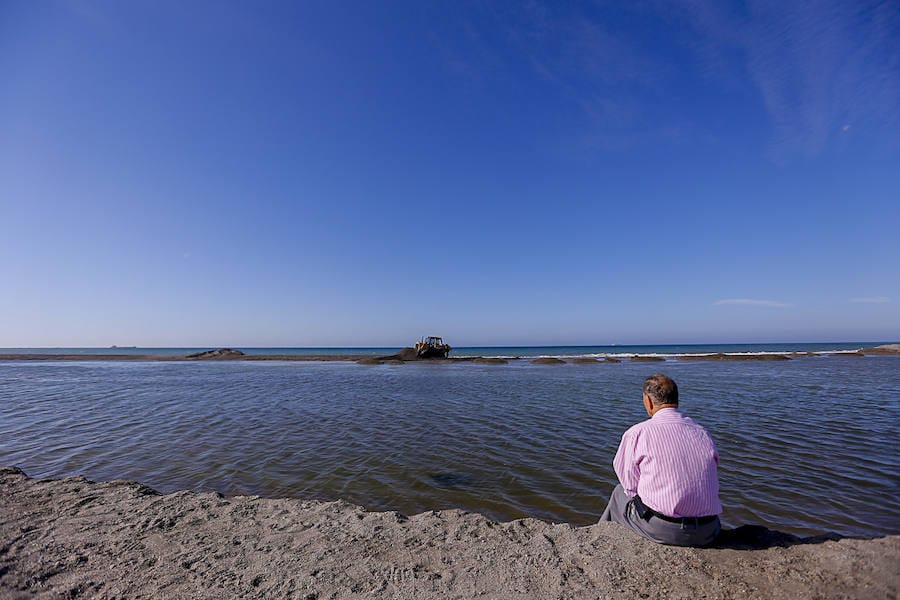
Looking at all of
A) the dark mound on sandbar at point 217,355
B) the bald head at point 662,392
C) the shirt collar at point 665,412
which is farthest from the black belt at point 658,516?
the dark mound on sandbar at point 217,355

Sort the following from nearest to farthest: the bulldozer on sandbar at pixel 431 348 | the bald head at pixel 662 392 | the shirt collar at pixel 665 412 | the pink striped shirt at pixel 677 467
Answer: the pink striped shirt at pixel 677 467, the shirt collar at pixel 665 412, the bald head at pixel 662 392, the bulldozer on sandbar at pixel 431 348

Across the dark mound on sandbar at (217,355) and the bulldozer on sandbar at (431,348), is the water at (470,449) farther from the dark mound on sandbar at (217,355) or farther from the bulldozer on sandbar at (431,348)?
the dark mound on sandbar at (217,355)

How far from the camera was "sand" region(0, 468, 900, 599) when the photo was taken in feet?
10.5

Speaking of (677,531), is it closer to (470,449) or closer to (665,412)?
(665,412)

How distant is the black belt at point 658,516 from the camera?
3637 mm

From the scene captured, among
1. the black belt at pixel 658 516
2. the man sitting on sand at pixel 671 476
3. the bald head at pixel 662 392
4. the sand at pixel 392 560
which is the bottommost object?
the sand at pixel 392 560

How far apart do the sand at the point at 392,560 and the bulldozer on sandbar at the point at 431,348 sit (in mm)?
47006

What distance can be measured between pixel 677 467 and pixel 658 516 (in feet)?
2.00

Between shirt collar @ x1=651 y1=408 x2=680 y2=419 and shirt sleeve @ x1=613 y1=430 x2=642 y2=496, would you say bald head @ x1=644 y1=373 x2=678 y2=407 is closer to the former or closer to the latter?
shirt collar @ x1=651 y1=408 x2=680 y2=419

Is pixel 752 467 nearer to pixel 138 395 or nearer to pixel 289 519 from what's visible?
pixel 289 519

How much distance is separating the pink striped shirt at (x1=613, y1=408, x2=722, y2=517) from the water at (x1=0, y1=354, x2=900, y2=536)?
6.59ft

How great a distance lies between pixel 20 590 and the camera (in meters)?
3.21

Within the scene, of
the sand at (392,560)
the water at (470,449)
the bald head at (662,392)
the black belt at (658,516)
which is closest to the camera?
the sand at (392,560)

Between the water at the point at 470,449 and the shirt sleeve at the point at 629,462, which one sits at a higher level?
the shirt sleeve at the point at 629,462
